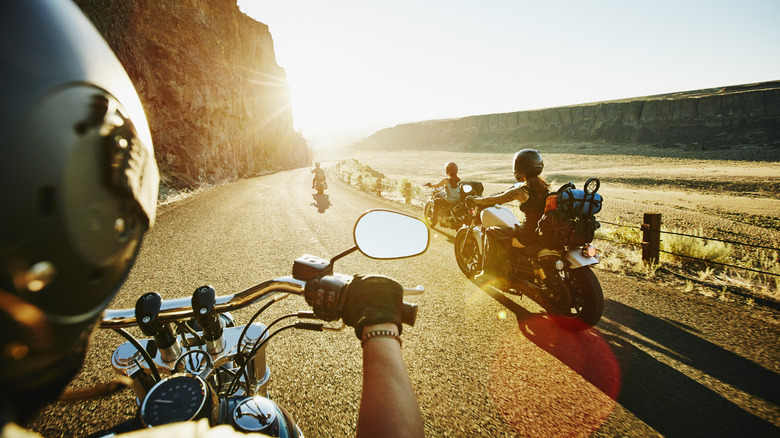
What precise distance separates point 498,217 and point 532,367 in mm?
2085

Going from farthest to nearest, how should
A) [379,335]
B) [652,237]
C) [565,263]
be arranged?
[652,237], [565,263], [379,335]

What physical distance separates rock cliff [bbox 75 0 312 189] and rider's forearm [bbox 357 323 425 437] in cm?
1835

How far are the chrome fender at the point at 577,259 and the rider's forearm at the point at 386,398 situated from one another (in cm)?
306

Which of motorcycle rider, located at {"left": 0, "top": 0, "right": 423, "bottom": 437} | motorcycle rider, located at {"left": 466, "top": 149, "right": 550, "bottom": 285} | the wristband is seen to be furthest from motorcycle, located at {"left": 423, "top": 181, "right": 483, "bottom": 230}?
motorcycle rider, located at {"left": 0, "top": 0, "right": 423, "bottom": 437}

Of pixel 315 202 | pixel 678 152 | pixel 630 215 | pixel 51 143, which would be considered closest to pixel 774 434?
pixel 51 143

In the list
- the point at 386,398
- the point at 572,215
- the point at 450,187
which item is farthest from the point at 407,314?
the point at 450,187

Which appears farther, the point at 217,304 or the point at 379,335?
the point at 217,304

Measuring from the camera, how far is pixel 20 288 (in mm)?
504

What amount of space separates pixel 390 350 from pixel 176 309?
905 millimetres

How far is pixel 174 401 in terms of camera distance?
2.73ft

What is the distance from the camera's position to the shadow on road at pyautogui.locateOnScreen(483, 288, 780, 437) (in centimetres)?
230

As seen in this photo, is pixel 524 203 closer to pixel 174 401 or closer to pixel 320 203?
pixel 174 401

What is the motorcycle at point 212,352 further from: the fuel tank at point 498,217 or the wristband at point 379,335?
the fuel tank at point 498,217

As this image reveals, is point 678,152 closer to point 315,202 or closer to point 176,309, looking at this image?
point 315,202
